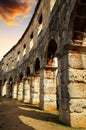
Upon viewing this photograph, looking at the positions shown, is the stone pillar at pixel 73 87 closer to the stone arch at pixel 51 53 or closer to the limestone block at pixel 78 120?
the limestone block at pixel 78 120

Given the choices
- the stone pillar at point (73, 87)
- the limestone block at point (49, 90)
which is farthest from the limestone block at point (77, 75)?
the limestone block at point (49, 90)

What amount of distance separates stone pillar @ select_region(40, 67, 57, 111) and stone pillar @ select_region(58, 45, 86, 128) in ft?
10.8

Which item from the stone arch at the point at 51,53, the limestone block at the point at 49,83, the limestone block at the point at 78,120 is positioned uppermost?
the stone arch at the point at 51,53

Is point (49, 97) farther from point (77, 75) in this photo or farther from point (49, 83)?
point (77, 75)

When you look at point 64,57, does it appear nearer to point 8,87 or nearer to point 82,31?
point 82,31

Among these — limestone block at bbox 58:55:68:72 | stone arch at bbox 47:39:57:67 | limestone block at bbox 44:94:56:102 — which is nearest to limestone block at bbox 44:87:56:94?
limestone block at bbox 44:94:56:102

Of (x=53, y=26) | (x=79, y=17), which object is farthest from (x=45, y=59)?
(x=79, y=17)

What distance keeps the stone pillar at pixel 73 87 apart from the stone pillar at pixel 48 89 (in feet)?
10.8

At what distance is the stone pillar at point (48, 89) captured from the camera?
9516mm

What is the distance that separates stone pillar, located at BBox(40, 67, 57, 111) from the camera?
952 centimetres

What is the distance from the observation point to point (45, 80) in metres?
9.78

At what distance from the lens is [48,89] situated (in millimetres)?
9695

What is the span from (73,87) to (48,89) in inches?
162

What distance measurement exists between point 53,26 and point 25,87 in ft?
28.8
